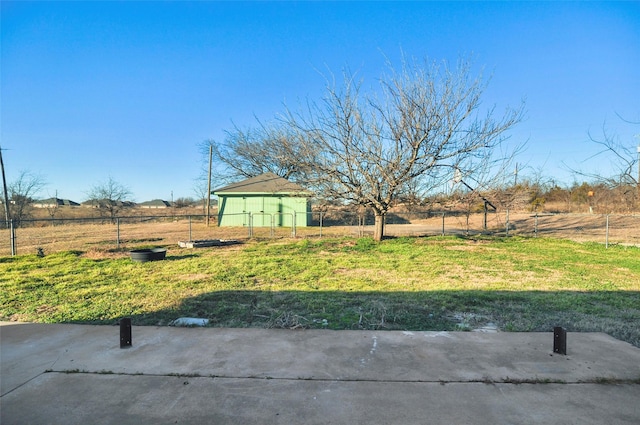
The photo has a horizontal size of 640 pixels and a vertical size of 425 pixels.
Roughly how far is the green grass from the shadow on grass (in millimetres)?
16

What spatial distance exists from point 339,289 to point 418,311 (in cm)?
173

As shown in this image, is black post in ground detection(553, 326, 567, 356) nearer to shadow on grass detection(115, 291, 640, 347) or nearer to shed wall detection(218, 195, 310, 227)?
shadow on grass detection(115, 291, 640, 347)

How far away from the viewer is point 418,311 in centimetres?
491

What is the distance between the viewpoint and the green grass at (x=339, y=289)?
4.61 metres

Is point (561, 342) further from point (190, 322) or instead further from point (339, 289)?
point (190, 322)

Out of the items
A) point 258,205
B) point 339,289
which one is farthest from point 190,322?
point 258,205

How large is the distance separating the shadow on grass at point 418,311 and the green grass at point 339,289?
16 millimetres

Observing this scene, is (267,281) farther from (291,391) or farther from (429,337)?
(291,391)

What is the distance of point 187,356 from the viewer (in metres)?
3.36

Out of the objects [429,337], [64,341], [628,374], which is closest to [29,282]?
[64,341]

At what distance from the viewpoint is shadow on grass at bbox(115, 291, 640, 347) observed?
4.33 m

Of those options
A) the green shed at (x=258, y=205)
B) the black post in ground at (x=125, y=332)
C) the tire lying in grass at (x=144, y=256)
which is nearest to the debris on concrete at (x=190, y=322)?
the black post in ground at (x=125, y=332)

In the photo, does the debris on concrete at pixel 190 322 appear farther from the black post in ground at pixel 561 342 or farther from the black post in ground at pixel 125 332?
the black post in ground at pixel 561 342

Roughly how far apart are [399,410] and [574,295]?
5.02m
